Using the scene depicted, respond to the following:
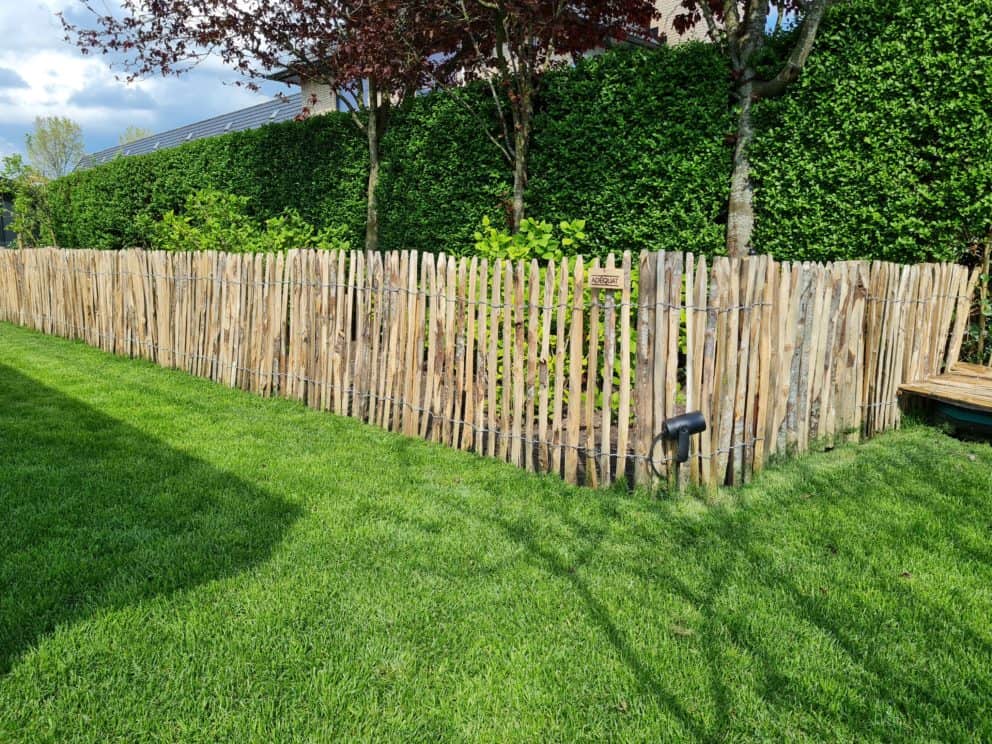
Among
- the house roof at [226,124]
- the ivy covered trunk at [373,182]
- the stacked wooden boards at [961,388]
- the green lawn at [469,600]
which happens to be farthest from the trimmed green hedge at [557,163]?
the house roof at [226,124]

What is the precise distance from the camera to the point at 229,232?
8.58 metres

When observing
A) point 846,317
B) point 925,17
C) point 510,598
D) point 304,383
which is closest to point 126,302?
point 304,383

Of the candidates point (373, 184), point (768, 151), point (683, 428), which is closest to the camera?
point (683, 428)

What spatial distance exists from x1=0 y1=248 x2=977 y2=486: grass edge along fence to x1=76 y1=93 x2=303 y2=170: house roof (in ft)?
54.9

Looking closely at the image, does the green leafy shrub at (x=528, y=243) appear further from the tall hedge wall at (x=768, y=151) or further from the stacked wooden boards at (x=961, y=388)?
the stacked wooden boards at (x=961, y=388)

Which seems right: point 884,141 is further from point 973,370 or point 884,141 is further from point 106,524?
point 106,524

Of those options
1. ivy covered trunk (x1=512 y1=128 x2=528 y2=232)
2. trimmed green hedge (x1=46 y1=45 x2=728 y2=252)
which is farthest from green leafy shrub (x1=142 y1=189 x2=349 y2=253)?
ivy covered trunk (x1=512 y1=128 x2=528 y2=232)

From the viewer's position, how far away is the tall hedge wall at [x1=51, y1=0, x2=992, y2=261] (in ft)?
19.5

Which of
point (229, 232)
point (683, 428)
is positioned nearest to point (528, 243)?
point (683, 428)

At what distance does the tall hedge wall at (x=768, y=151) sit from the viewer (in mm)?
5945

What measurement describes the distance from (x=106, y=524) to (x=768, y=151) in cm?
664

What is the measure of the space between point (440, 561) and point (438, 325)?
2184mm

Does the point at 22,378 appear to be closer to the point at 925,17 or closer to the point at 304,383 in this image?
the point at 304,383

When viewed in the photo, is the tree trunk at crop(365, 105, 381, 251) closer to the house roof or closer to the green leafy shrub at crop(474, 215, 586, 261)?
the green leafy shrub at crop(474, 215, 586, 261)
